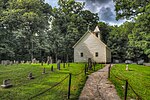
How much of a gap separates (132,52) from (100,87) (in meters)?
49.2

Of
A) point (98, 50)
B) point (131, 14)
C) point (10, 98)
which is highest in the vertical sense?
point (131, 14)

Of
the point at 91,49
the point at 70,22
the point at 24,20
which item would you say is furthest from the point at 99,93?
the point at 70,22

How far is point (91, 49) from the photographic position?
164ft

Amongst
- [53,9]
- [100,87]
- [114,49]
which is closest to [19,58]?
[53,9]

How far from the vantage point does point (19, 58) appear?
53.8 metres

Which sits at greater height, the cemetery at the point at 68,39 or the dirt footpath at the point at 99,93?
the cemetery at the point at 68,39

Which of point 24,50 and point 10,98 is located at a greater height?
point 24,50

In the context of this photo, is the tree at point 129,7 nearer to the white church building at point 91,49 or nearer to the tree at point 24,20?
the white church building at point 91,49

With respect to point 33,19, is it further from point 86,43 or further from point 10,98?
point 10,98

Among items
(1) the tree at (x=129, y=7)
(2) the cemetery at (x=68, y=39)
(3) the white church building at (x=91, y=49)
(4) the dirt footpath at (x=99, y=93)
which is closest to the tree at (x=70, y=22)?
(2) the cemetery at (x=68, y=39)

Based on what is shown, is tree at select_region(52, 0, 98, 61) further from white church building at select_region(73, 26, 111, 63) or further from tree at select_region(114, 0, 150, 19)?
tree at select_region(114, 0, 150, 19)

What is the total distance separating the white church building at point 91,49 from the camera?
1932 inches

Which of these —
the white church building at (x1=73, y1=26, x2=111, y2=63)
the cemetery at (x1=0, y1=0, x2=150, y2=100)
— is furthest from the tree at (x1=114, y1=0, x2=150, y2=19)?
the white church building at (x1=73, y1=26, x2=111, y2=63)

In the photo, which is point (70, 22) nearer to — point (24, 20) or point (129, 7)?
point (24, 20)
